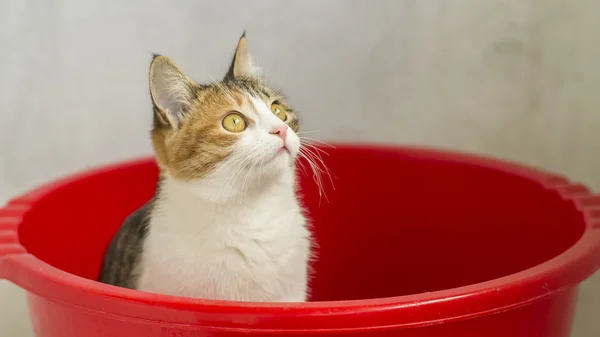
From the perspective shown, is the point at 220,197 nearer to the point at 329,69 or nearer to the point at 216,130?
the point at 216,130

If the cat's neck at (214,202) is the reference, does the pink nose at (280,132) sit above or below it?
above

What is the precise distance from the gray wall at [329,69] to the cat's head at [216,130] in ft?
1.61

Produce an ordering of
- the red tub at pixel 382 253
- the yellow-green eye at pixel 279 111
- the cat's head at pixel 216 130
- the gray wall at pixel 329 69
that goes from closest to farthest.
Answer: the red tub at pixel 382 253 → the cat's head at pixel 216 130 → the yellow-green eye at pixel 279 111 → the gray wall at pixel 329 69

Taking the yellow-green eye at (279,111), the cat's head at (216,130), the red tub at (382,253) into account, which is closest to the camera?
the red tub at (382,253)

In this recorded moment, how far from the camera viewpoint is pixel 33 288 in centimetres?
67

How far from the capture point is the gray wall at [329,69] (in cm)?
131

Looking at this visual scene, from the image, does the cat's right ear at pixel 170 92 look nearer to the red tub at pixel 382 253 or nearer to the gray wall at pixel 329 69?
the red tub at pixel 382 253

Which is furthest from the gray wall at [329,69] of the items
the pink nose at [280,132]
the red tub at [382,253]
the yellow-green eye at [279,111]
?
the pink nose at [280,132]

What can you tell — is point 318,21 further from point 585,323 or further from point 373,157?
point 585,323

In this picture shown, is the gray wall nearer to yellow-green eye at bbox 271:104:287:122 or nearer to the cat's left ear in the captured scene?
the cat's left ear

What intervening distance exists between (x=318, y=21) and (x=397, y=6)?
0.61 ft

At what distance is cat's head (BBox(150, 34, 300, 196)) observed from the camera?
812mm

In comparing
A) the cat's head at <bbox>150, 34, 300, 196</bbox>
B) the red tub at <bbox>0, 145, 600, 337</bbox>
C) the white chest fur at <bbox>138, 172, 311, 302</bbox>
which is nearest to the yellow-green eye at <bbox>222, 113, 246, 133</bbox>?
the cat's head at <bbox>150, 34, 300, 196</bbox>

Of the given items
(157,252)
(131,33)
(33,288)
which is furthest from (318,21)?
(33,288)
